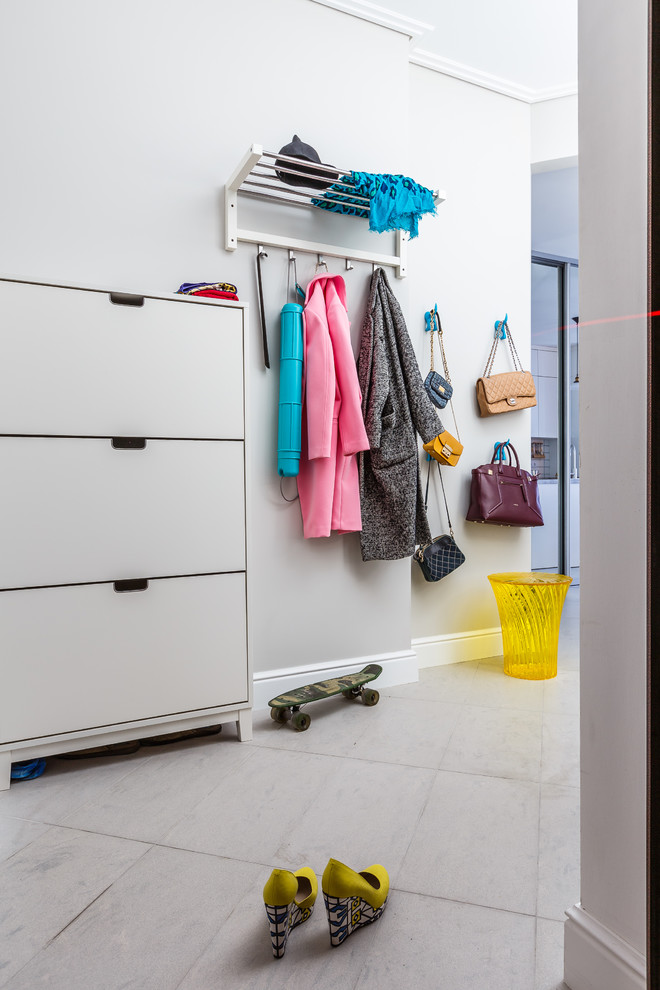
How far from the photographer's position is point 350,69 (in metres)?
2.26

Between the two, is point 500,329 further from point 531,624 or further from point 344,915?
point 344,915

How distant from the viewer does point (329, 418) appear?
2041 mm

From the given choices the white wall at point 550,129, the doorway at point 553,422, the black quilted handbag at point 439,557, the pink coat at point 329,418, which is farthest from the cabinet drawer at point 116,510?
the white wall at point 550,129

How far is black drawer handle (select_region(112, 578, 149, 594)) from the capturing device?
1653mm

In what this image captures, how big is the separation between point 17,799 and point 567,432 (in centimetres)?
287

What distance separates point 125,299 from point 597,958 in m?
1.66

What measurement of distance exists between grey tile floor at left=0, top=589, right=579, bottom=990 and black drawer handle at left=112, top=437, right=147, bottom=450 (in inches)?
33.2

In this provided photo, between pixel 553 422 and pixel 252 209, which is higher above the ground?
pixel 252 209

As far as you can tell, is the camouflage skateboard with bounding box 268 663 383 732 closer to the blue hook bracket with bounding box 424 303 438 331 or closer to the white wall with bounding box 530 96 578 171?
the blue hook bracket with bounding box 424 303 438 331

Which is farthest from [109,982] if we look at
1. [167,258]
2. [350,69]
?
[350,69]

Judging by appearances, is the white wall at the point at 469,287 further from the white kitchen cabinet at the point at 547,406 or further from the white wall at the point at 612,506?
the white wall at the point at 612,506

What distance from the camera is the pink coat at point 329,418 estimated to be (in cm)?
205

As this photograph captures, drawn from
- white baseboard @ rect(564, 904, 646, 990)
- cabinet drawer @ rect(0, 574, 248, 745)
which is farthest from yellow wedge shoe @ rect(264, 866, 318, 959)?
cabinet drawer @ rect(0, 574, 248, 745)

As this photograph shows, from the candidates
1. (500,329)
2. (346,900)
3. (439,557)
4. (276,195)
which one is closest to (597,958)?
(346,900)
